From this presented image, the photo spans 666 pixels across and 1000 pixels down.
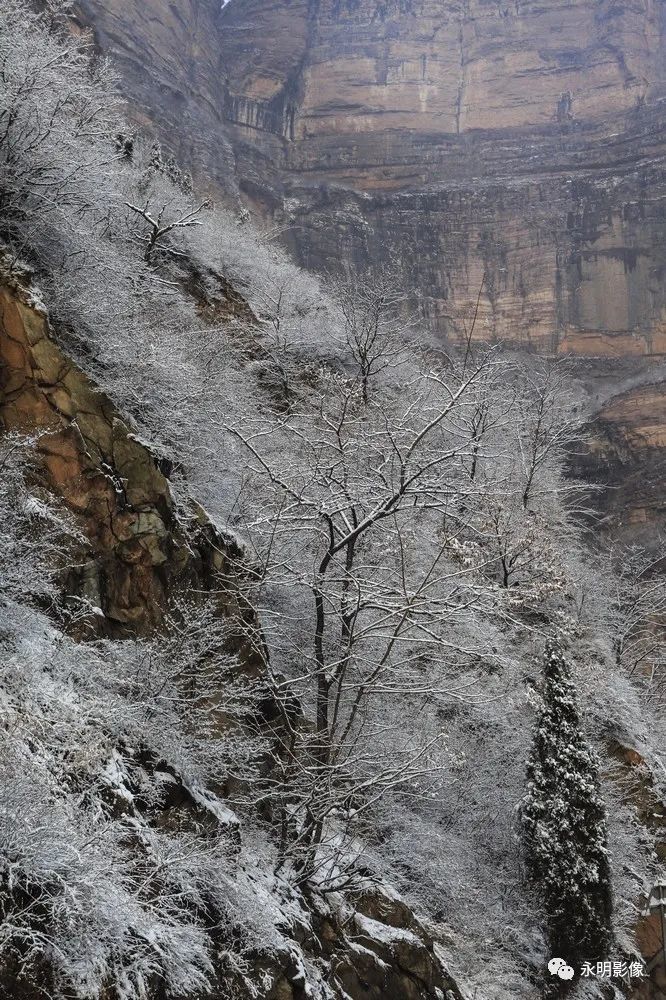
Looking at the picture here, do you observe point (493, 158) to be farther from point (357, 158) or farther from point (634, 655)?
point (634, 655)

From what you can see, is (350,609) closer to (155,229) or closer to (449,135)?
(155,229)

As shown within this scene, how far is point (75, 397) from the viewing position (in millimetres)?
9234

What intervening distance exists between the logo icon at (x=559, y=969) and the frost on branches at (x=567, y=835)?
0.36ft

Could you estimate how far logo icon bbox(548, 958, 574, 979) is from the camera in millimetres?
11625

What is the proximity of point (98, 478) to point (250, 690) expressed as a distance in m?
2.86

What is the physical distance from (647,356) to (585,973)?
36.8 metres

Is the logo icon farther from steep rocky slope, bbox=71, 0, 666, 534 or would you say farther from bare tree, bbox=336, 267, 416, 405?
steep rocky slope, bbox=71, 0, 666, 534

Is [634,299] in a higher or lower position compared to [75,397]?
higher

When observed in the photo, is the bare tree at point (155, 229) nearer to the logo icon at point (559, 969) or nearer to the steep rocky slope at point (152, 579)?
the steep rocky slope at point (152, 579)

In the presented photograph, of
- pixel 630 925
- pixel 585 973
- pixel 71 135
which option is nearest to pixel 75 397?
pixel 71 135

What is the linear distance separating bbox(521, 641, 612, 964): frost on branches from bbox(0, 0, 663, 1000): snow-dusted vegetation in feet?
0.43

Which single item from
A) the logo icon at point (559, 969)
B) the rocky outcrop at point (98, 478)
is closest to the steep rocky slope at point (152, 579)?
the rocky outcrop at point (98, 478)

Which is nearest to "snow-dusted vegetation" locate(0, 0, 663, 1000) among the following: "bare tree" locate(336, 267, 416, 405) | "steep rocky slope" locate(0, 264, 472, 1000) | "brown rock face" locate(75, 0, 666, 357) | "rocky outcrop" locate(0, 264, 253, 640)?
"steep rocky slope" locate(0, 264, 472, 1000)

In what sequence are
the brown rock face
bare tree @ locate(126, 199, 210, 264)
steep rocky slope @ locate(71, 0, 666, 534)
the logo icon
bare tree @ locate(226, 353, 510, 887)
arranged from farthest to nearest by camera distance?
the brown rock face
steep rocky slope @ locate(71, 0, 666, 534)
bare tree @ locate(126, 199, 210, 264)
the logo icon
bare tree @ locate(226, 353, 510, 887)
